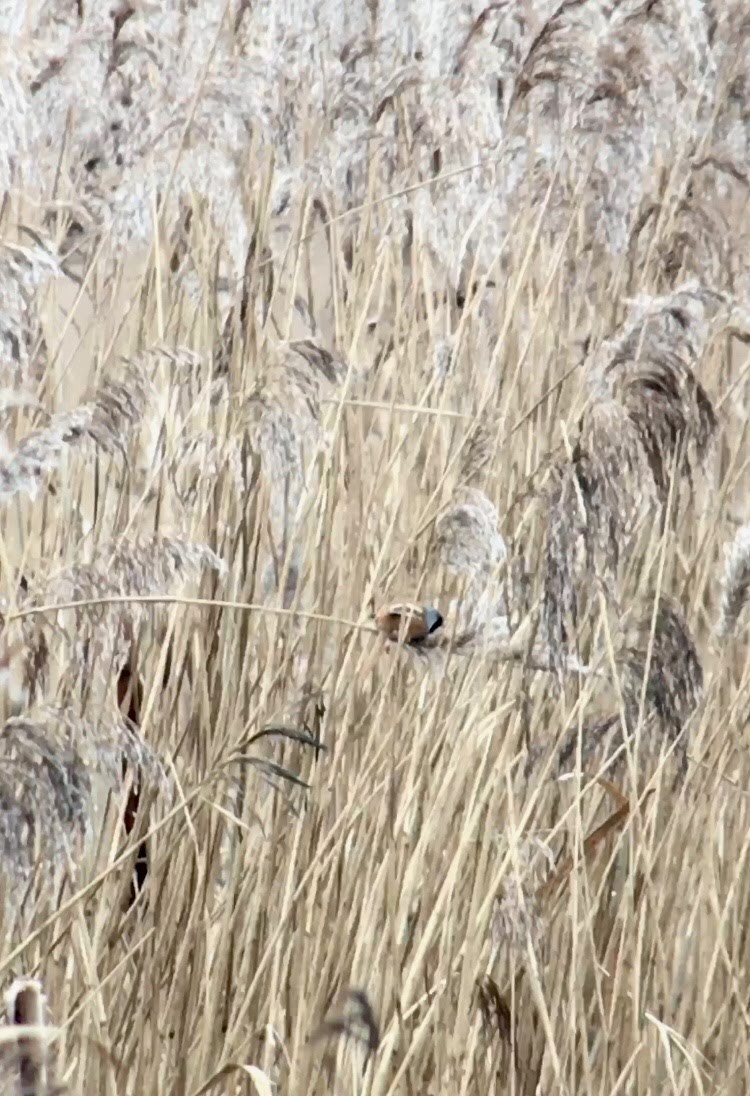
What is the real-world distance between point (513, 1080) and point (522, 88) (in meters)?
0.92

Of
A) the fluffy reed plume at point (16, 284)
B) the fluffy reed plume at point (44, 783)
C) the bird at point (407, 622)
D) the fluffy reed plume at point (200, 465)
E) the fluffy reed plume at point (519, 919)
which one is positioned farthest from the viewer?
the fluffy reed plume at point (200, 465)

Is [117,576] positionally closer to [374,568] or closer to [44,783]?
[44,783]

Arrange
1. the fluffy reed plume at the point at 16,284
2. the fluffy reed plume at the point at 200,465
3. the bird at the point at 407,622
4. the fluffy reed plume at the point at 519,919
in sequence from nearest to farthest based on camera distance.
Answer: the fluffy reed plume at the point at 16,284
the fluffy reed plume at the point at 519,919
the bird at the point at 407,622
the fluffy reed plume at the point at 200,465

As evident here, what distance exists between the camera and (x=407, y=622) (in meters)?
1.25

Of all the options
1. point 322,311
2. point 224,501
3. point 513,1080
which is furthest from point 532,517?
point 322,311

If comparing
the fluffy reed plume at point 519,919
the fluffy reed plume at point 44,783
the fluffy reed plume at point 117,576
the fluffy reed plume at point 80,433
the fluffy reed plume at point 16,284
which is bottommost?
the fluffy reed plume at point 519,919

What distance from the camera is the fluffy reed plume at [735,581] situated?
3.66 feet

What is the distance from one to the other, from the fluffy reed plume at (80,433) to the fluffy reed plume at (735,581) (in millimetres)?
407

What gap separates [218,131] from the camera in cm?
152

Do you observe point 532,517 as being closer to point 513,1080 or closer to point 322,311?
point 513,1080

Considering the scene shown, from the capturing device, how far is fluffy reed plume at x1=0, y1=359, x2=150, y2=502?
904 mm

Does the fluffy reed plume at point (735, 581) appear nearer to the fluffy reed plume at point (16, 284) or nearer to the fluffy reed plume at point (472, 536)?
the fluffy reed plume at point (472, 536)

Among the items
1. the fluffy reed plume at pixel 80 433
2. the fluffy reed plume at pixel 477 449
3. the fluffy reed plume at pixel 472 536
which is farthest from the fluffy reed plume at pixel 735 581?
the fluffy reed plume at pixel 80 433

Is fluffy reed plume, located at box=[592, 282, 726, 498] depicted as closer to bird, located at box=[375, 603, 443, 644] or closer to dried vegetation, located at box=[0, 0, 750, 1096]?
dried vegetation, located at box=[0, 0, 750, 1096]
